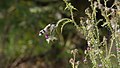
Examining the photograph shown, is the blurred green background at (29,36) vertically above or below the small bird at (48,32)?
above

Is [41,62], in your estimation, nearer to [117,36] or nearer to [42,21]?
[42,21]

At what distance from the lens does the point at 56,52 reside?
15.3 ft

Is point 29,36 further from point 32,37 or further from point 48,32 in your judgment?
point 48,32

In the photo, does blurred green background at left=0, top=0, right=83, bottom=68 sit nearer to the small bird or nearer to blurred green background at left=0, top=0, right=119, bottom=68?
blurred green background at left=0, top=0, right=119, bottom=68

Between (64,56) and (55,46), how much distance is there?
15 centimetres

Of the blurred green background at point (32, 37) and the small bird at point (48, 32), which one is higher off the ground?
the blurred green background at point (32, 37)

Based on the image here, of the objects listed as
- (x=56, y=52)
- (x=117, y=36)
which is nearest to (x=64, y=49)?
(x=56, y=52)

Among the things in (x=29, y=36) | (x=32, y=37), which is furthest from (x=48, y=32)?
(x=29, y=36)

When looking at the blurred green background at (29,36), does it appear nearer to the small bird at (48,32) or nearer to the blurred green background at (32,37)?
the blurred green background at (32,37)

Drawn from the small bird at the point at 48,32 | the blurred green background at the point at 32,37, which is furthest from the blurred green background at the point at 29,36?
the small bird at the point at 48,32

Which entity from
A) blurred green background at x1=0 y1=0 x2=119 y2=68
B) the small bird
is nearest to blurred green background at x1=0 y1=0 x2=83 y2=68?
blurred green background at x1=0 y1=0 x2=119 y2=68

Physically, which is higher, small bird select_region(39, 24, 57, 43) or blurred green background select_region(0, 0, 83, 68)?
blurred green background select_region(0, 0, 83, 68)

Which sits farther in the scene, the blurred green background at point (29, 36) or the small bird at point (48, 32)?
the blurred green background at point (29, 36)

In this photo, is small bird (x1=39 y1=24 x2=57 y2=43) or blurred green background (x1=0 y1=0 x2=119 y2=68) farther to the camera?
blurred green background (x1=0 y1=0 x2=119 y2=68)
